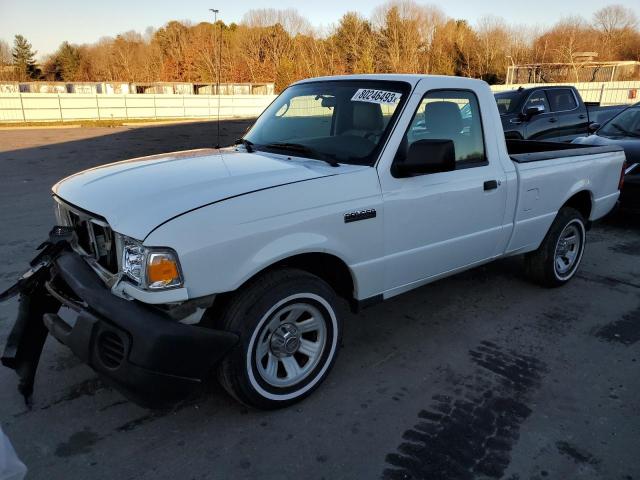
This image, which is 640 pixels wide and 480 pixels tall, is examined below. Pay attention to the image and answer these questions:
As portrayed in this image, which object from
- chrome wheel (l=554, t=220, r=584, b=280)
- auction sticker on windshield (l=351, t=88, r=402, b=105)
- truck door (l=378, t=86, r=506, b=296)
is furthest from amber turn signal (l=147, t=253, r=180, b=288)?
chrome wheel (l=554, t=220, r=584, b=280)

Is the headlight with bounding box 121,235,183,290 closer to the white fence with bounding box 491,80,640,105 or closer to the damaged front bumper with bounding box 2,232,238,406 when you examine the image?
the damaged front bumper with bounding box 2,232,238,406

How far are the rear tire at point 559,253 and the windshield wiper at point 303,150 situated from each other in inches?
104

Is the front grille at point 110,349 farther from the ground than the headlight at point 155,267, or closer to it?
closer to it

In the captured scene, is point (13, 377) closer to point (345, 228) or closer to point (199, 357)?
point (199, 357)

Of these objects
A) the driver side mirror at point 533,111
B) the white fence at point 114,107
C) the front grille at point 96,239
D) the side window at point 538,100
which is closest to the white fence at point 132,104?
the white fence at point 114,107

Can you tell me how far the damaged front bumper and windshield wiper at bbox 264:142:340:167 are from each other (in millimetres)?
1357

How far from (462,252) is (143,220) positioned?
8.00 ft

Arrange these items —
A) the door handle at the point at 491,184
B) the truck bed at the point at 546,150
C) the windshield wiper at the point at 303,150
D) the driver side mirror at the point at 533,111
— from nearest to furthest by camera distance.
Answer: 1. the windshield wiper at the point at 303,150
2. the door handle at the point at 491,184
3. the truck bed at the point at 546,150
4. the driver side mirror at the point at 533,111

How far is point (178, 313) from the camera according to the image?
8.43 ft

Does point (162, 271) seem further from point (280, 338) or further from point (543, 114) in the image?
point (543, 114)

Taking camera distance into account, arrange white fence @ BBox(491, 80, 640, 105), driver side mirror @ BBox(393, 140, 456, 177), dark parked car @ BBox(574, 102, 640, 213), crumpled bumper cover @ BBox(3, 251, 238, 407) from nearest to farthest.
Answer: crumpled bumper cover @ BBox(3, 251, 238, 407) → driver side mirror @ BBox(393, 140, 456, 177) → dark parked car @ BBox(574, 102, 640, 213) → white fence @ BBox(491, 80, 640, 105)

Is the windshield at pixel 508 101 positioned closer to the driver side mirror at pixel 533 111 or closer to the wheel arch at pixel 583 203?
the driver side mirror at pixel 533 111

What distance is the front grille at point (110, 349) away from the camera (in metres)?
2.52

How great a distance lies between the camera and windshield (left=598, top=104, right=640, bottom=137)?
8.18 meters
